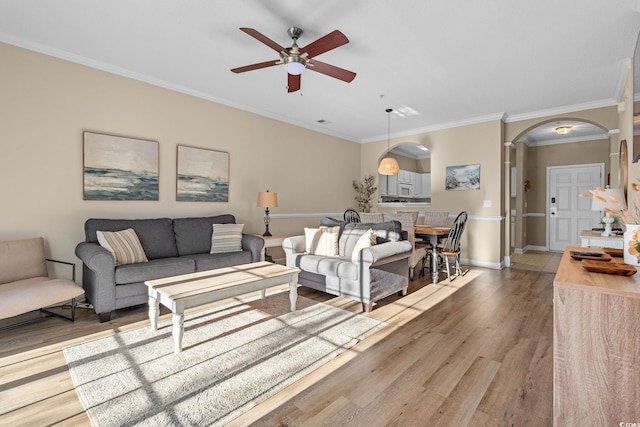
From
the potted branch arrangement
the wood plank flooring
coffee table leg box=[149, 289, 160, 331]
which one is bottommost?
the wood plank flooring

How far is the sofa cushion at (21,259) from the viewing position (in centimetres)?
281

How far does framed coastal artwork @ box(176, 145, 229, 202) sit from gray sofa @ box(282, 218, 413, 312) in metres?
1.52

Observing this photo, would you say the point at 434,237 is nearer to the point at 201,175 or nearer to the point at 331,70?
the point at 331,70

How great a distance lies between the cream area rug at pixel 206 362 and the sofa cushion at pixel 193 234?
1.09 m

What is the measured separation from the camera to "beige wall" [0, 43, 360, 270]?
311 cm

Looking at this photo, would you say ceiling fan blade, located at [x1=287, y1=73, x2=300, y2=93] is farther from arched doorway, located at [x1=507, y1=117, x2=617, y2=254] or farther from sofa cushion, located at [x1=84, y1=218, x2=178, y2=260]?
arched doorway, located at [x1=507, y1=117, x2=617, y2=254]

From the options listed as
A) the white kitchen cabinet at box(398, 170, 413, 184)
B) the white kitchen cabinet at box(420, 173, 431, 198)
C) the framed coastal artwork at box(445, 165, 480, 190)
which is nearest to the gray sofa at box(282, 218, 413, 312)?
the framed coastal artwork at box(445, 165, 480, 190)

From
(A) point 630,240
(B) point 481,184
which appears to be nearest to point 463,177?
(B) point 481,184

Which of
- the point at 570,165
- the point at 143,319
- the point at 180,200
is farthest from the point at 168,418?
the point at 570,165

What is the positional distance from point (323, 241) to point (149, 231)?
6.99 feet

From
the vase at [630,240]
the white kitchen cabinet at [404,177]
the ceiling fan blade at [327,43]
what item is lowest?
the vase at [630,240]

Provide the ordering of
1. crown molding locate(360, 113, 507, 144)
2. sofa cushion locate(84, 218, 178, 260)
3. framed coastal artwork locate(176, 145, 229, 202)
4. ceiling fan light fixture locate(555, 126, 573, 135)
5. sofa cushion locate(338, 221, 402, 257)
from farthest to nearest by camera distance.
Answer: ceiling fan light fixture locate(555, 126, 573, 135) → crown molding locate(360, 113, 507, 144) → framed coastal artwork locate(176, 145, 229, 202) → sofa cushion locate(338, 221, 402, 257) → sofa cushion locate(84, 218, 178, 260)

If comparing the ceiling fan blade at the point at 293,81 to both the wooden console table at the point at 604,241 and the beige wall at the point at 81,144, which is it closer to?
the beige wall at the point at 81,144

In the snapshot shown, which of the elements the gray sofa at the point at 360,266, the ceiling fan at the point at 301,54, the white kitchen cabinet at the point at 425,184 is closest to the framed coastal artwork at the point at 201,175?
the gray sofa at the point at 360,266
